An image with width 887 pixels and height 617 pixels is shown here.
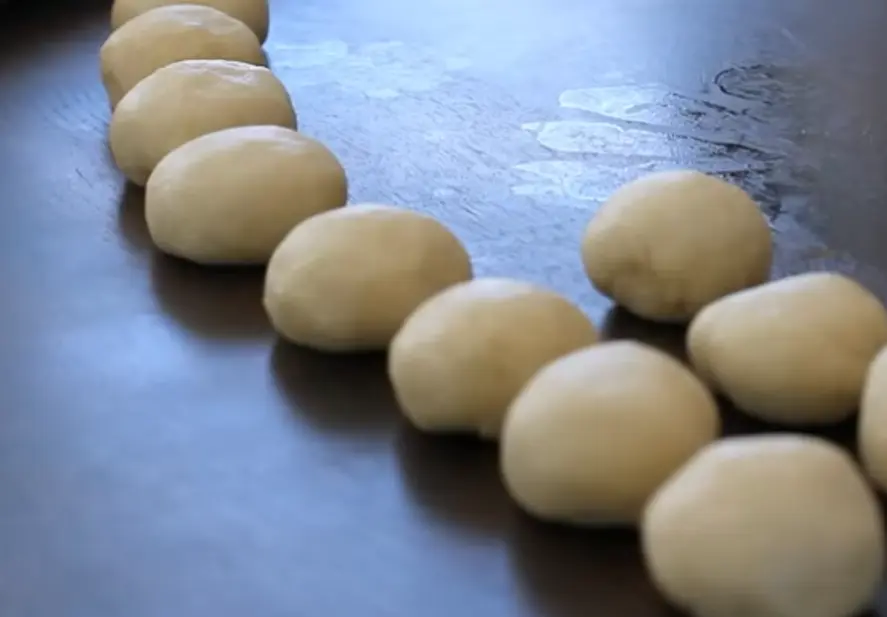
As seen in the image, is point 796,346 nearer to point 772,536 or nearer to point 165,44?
point 772,536

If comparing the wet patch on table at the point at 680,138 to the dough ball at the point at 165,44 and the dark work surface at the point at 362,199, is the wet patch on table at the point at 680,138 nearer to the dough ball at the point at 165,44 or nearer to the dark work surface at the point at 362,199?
the dark work surface at the point at 362,199

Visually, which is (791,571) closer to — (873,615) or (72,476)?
(873,615)

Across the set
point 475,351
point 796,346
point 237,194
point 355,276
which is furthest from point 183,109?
point 796,346

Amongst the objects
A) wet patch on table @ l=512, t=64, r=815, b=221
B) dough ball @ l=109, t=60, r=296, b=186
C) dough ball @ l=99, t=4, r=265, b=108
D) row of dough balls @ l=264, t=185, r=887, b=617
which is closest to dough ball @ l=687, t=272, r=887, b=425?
row of dough balls @ l=264, t=185, r=887, b=617

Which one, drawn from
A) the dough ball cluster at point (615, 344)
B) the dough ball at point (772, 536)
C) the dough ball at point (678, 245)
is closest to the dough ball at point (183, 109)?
the dough ball cluster at point (615, 344)

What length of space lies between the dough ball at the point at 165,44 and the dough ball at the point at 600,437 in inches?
20.5

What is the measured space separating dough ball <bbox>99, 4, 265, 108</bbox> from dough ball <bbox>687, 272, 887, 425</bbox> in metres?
0.51

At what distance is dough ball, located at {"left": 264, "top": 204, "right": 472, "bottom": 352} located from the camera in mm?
783

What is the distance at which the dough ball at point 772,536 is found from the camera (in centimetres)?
56

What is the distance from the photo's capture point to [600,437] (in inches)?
24.8

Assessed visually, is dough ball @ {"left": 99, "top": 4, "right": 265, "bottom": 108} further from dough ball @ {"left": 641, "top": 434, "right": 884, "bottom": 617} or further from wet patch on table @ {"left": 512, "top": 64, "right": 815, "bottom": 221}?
dough ball @ {"left": 641, "top": 434, "right": 884, "bottom": 617}

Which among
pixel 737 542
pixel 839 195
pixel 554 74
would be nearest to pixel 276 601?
pixel 737 542

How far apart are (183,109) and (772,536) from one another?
552 mm

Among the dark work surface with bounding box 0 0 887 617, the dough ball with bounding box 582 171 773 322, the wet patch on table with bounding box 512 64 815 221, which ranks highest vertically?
the dough ball with bounding box 582 171 773 322
